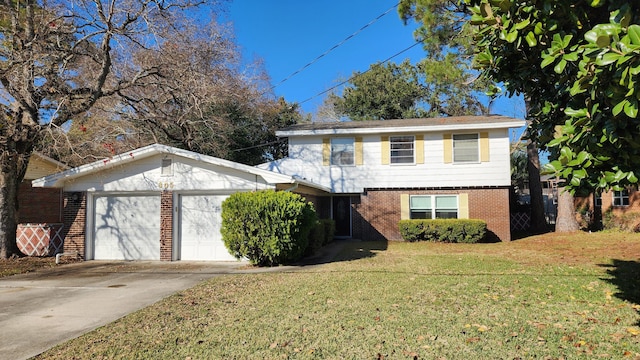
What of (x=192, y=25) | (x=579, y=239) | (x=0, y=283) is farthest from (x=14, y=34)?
(x=579, y=239)

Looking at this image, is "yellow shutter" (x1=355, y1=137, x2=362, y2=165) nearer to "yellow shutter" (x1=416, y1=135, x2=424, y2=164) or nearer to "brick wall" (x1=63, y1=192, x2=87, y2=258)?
"yellow shutter" (x1=416, y1=135, x2=424, y2=164)

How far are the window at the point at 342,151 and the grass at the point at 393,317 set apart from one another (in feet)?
28.7

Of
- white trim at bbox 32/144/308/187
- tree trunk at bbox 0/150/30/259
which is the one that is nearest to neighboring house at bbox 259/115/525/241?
white trim at bbox 32/144/308/187

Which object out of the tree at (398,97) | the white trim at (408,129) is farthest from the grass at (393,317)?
the tree at (398,97)

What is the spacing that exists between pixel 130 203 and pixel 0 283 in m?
4.22

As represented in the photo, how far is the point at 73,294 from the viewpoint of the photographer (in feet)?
24.9

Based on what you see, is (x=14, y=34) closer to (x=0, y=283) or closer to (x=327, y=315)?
(x=0, y=283)

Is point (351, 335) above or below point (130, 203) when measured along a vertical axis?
below

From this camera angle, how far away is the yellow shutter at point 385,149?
17688 millimetres

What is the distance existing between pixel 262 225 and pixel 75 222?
266 inches

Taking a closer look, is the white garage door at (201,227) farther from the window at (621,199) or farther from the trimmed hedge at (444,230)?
the window at (621,199)

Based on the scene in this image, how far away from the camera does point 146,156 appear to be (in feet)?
40.3

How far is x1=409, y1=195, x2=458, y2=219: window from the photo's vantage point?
17.2m

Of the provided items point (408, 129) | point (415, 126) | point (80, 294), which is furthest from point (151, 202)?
point (415, 126)
